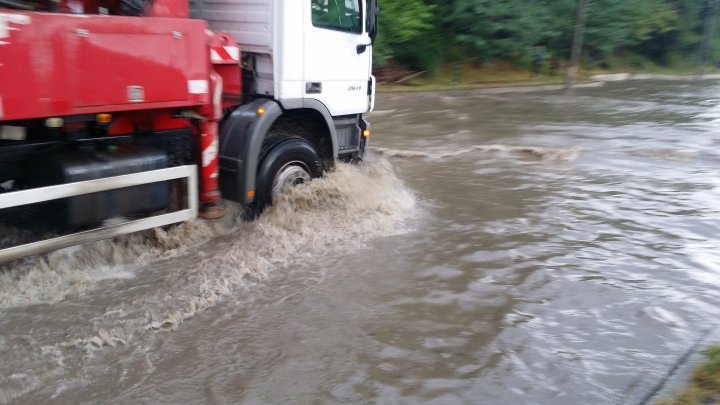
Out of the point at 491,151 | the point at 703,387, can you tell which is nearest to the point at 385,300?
the point at 703,387

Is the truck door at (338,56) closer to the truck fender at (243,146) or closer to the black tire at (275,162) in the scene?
the black tire at (275,162)

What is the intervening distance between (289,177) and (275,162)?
0.31 meters

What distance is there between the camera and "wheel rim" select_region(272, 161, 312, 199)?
6238mm

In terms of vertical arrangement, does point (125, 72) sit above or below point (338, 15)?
below

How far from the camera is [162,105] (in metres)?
4.84

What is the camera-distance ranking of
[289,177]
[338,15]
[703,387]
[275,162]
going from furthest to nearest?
[338,15]
[289,177]
[275,162]
[703,387]

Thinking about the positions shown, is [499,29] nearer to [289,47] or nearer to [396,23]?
[396,23]

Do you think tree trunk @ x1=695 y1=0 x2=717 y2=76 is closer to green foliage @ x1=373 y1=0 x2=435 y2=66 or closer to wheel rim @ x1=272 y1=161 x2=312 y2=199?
green foliage @ x1=373 y1=0 x2=435 y2=66

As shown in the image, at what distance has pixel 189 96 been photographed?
16.5ft

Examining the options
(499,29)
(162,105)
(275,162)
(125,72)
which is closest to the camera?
(125,72)

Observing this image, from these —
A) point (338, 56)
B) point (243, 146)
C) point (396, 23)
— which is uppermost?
point (396, 23)

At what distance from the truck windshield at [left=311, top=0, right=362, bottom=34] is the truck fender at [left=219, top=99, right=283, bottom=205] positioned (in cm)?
108

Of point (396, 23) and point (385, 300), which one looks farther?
point (396, 23)

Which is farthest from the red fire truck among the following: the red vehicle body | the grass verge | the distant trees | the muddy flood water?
the distant trees
